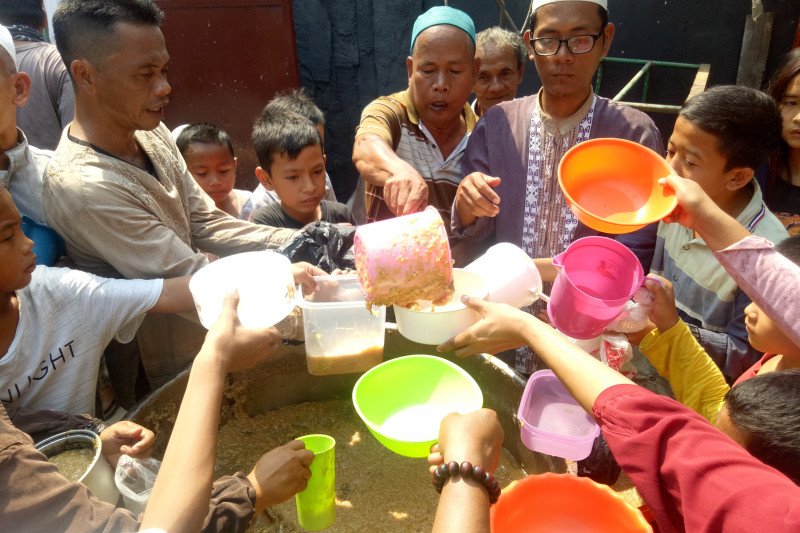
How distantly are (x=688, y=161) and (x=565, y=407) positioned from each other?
3.40ft

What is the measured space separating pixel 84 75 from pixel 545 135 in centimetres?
176

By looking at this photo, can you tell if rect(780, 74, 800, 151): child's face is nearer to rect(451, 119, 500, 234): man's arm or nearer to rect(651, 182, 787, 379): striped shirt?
rect(651, 182, 787, 379): striped shirt

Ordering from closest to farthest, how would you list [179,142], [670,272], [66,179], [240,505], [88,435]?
[240,505], [88,435], [66,179], [670,272], [179,142]

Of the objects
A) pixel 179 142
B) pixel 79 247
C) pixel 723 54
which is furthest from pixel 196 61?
pixel 723 54

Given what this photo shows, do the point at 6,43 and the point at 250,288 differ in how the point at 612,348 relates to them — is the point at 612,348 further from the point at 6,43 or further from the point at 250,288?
the point at 6,43

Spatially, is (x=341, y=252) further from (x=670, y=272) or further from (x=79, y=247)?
(x=670, y=272)

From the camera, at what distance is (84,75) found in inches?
75.0

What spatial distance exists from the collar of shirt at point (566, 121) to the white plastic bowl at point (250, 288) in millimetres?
1240

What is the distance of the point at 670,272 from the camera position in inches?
86.4

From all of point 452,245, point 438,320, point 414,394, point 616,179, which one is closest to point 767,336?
point 616,179

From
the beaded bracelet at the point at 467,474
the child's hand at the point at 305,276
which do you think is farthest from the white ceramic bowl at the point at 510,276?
the beaded bracelet at the point at 467,474

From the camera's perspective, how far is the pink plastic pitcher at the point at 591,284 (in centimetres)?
157

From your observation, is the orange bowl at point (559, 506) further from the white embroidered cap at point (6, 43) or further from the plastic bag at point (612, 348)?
the white embroidered cap at point (6, 43)

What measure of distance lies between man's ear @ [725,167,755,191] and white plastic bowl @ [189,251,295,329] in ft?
5.30
